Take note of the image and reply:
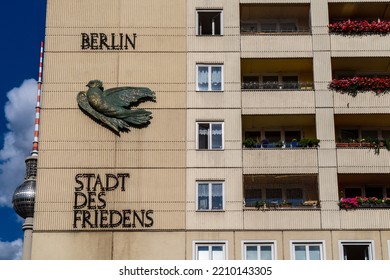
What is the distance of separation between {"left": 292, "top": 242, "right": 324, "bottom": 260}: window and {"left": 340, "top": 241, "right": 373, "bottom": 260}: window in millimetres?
1031

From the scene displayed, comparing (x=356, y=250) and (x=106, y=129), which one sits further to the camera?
(x=106, y=129)

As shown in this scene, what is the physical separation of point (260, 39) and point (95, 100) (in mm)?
9138

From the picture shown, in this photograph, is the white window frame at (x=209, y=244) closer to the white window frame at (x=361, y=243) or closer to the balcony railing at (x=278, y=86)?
the white window frame at (x=361, y=243)

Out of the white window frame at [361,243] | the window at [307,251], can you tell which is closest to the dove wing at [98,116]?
the window at [307,251]

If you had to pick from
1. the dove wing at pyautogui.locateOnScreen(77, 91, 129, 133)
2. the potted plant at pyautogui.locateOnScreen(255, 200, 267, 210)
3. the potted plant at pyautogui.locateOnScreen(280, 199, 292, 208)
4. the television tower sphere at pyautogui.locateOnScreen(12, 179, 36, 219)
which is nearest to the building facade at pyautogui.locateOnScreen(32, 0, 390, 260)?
the potted plant at pyautogui.locateOnScreen(280, 199, 292, 208)

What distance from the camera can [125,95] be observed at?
36.7 metres

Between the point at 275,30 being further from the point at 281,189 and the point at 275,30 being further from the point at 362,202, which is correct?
the point at 362,202

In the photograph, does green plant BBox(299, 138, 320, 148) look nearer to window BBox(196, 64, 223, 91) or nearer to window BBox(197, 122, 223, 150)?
window BBox(197, 122, 223, 150)

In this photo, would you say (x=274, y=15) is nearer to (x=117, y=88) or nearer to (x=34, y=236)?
(x=117, y=88)

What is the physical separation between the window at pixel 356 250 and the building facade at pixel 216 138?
0.24 ft

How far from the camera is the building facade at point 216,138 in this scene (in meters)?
34.7


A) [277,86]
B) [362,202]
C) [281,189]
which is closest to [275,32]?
[277,86]

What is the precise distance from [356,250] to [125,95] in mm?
13754
